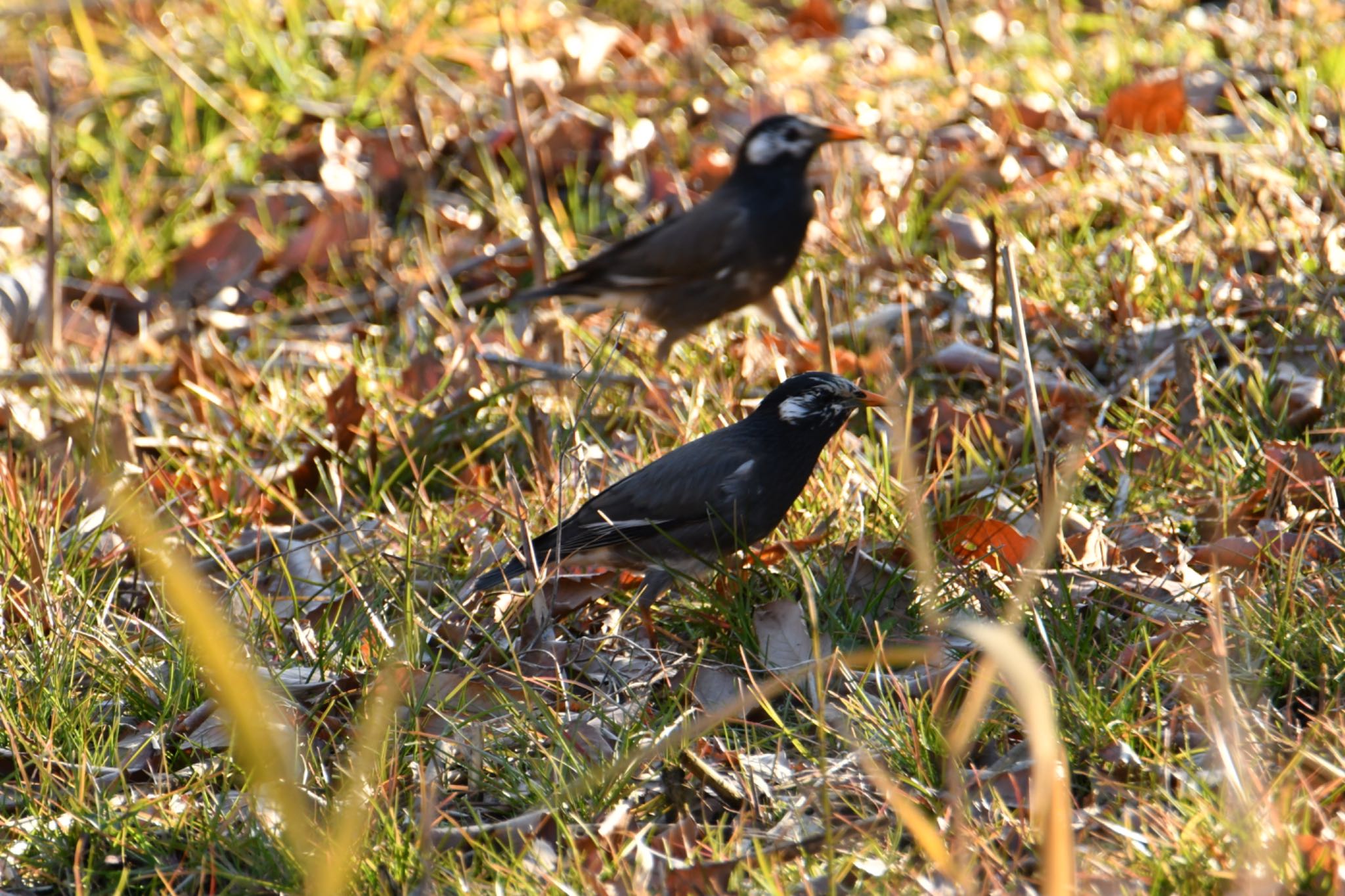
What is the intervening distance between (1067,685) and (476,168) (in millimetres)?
4638

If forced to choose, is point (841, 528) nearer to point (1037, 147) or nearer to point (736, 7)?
point (1037, 147)

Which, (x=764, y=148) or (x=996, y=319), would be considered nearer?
(x=996, y=319)

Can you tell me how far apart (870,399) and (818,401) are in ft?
0.46

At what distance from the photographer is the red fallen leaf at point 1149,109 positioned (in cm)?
593

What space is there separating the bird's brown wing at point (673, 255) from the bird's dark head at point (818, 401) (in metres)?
1.62

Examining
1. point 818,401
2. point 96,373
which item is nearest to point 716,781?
point 818,401

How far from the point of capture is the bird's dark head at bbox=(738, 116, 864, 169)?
5.56m

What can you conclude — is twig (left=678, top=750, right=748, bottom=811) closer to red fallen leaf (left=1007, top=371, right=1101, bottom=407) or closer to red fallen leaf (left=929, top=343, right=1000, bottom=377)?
red fallen leaf (left=1007, top=371, right=1101, bottom=407)

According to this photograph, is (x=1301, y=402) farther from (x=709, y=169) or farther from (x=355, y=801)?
(x=709, y=169)

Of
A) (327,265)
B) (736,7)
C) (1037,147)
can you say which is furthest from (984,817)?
(736,7)

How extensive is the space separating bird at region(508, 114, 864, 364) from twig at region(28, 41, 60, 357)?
5.49 feet

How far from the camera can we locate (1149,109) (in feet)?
19.6

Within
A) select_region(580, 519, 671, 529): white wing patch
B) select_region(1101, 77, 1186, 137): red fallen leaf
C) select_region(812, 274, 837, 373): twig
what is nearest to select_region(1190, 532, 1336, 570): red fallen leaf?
select_region(812, 274, 837, 373): twig

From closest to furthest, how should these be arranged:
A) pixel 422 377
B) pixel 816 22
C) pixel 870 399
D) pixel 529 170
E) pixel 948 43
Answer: pixel 870 399
pixel 422 377
pixel 529 170
pixel 948 43
pixel 816 22
